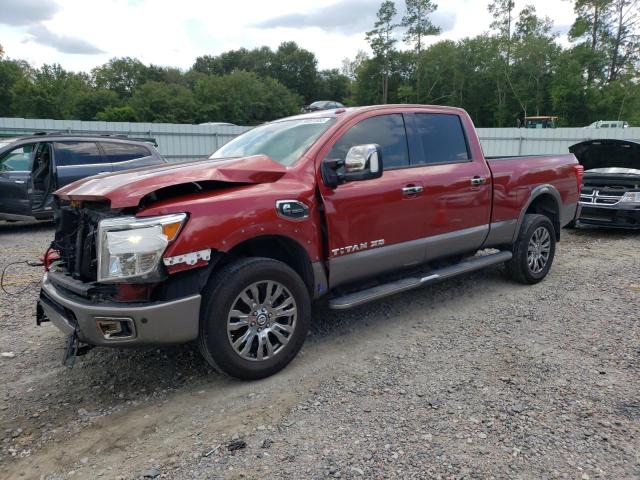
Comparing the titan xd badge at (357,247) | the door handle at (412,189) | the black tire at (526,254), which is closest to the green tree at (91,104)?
the black tire at (526,254)

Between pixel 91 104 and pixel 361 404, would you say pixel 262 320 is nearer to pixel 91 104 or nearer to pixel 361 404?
pixel 361 404

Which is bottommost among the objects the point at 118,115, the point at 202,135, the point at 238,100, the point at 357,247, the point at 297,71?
the point at 357,247

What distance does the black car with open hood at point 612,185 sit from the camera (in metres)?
8.11

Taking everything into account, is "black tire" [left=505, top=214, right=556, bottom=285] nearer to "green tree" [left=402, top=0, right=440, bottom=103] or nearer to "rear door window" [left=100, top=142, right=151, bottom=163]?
"rear door window" [left=100, top=142, right=151, bottom=163]

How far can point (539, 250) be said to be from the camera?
5.62m

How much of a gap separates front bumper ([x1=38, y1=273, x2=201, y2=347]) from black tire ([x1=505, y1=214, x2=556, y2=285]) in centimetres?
387

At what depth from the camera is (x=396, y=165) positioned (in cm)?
415

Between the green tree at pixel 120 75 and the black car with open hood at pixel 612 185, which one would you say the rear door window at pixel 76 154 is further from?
the green tree at pixel 120 75

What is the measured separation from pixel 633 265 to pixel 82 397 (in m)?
6.73

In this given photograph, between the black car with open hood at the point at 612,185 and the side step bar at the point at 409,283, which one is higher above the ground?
the black car with open hood at the point at 612,185

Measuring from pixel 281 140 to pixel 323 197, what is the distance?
32.3 inches

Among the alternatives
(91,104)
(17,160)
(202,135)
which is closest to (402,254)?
(17,160)

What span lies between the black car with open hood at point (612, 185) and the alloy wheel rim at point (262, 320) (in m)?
7.09

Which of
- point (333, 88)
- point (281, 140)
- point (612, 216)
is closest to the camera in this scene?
point (281, 140)
